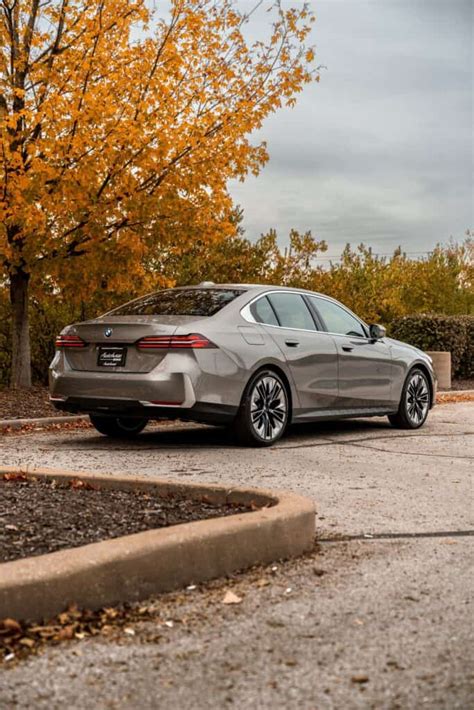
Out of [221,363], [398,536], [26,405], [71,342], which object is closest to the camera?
[398,536]

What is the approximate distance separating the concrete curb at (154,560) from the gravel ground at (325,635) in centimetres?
10

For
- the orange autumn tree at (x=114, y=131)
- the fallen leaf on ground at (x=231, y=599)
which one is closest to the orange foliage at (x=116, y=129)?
the orange autumn tree at (x=114, y=131)

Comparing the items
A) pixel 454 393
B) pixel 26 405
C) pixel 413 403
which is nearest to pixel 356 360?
pixel 413 403

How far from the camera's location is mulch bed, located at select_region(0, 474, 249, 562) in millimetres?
4871

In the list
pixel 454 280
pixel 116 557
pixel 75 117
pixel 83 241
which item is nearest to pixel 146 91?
pixel 75 117

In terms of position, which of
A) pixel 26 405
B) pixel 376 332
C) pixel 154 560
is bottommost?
pixel 154 560

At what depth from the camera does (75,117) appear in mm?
12594

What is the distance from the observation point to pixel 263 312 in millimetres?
10195

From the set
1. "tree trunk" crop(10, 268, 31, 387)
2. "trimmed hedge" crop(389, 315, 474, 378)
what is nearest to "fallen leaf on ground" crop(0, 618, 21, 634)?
"tree trunk" crop(10, 268, 31, 387)

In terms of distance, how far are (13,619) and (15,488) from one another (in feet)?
Result: 7.55

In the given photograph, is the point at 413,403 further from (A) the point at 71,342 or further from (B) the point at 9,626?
(B) the point at 9,626

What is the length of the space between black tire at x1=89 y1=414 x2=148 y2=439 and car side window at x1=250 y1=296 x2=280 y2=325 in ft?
5.85

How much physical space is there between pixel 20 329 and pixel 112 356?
5.83 m

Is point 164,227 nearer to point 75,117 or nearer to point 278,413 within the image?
point 75,117
